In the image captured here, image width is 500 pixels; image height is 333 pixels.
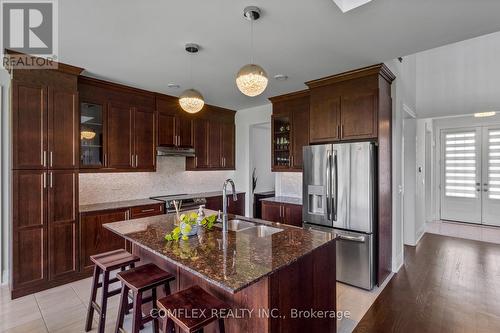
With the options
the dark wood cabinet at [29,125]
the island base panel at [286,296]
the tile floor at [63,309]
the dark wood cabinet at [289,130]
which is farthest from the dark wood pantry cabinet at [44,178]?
the dark wood cabinet at [289,130]

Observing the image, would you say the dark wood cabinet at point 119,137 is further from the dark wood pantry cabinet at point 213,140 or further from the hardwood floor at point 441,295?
the hardwood floor at point 441,295

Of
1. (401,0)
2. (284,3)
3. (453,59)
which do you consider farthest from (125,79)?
(453,59)

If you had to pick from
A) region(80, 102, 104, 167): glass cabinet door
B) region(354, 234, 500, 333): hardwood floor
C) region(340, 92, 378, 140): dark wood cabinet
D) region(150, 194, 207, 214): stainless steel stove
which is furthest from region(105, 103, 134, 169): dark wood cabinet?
region(354, 234, 500, 333): hardwood floor

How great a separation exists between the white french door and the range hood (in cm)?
650

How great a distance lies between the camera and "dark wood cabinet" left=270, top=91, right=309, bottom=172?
14.6ft

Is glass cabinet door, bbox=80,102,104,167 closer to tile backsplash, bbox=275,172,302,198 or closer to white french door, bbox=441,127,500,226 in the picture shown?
tile backsplash, bbox=275,172,302,198

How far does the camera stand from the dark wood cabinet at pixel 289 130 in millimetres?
4449

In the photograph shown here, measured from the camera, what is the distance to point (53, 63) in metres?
3.11

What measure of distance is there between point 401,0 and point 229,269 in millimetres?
2279

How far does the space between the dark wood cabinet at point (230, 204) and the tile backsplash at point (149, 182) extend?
1.97ft

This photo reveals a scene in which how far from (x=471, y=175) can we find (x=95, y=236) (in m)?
8.15

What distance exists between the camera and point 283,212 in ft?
14.4

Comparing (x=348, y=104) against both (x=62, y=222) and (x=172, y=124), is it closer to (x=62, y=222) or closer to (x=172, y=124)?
(x=172, y=124)

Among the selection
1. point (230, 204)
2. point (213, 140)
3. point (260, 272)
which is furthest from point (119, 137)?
point (260, 272)
